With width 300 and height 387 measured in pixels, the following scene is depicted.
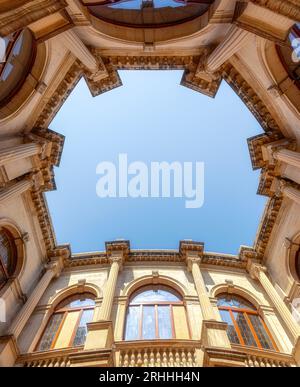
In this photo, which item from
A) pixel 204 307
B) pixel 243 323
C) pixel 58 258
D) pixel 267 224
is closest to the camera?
pixel 204 307

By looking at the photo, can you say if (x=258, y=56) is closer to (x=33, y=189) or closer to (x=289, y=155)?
Result: (x=289, y=155)

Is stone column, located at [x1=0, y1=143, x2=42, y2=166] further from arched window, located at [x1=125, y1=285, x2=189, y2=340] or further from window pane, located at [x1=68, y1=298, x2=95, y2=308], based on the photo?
arched window, located at [x1=125, y1=285, x2=189, y2=340]

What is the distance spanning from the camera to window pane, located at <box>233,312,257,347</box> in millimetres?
10039

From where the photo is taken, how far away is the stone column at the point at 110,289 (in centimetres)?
980

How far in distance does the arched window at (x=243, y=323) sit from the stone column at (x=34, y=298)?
7.86 metres

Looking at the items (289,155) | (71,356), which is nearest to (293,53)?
(289,155)

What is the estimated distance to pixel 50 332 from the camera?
414 inches

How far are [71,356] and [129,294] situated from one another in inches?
163

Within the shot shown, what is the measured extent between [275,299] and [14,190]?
11.6m

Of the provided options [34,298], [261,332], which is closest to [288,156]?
[261,332]

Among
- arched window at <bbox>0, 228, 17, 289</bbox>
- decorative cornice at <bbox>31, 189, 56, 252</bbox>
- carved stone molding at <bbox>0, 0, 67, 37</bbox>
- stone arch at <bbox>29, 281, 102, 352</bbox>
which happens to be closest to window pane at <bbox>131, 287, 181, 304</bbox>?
stone arch at <bbox>29, 281, 102, 352</bbox>

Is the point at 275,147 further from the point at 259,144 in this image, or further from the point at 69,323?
the point at 69,323

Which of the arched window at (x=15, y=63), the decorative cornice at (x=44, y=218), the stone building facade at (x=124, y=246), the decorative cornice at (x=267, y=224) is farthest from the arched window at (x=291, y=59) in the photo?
the decorative cornice at (x=44, y=218)

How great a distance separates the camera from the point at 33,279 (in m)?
12.1
